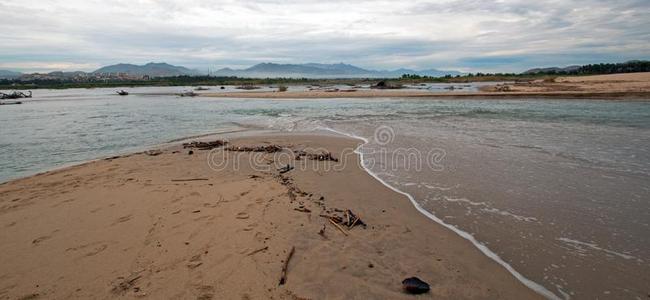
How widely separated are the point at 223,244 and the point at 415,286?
2589 millimetres

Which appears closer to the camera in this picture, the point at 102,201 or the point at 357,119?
the point at 102,201

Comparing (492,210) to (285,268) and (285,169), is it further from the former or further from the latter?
(285,169)

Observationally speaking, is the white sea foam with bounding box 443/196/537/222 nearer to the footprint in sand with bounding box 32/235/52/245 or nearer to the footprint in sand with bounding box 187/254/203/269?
the footprint in sand with bounding box 187/254/203/269

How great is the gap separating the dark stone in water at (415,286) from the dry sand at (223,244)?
0.07 m

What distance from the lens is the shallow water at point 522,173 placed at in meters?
4.23

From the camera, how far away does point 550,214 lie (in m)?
5.54

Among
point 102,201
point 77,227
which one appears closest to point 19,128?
point 102,201

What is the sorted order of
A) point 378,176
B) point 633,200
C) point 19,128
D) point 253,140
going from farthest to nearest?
point 19,128 → point 253,140 → point 378,176 → point 633,200

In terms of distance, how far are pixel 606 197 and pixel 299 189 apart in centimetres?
580

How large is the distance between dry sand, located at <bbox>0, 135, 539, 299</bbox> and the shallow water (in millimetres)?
756

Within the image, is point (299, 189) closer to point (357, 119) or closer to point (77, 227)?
point (77, 227)

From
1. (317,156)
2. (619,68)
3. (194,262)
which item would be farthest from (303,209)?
(619,68)

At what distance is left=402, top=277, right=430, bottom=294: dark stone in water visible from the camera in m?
3.54

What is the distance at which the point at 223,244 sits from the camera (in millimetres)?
4586
